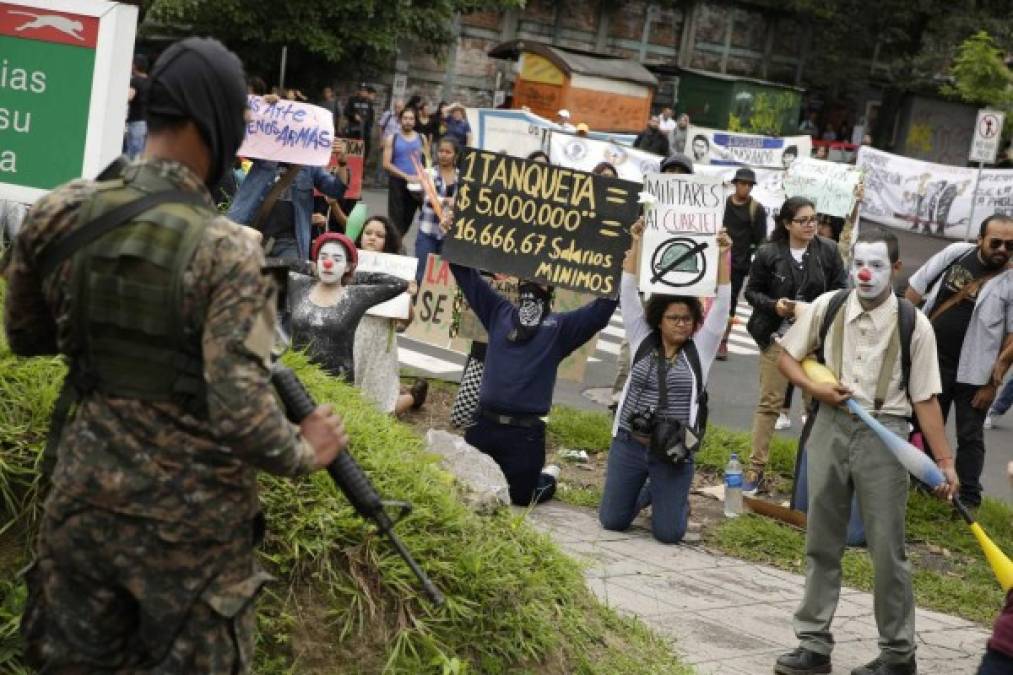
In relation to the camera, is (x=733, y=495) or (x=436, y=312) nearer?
(x=733, y=495)

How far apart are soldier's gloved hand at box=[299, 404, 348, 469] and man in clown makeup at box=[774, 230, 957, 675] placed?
11.6ft

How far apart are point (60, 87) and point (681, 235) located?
12.7ft

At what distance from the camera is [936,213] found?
2792cm

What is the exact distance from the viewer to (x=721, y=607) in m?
7.81

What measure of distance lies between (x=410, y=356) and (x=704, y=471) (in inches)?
152

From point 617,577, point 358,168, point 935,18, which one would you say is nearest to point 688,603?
point 617,577

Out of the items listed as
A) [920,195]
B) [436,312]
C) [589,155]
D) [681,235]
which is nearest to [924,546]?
[681,235]

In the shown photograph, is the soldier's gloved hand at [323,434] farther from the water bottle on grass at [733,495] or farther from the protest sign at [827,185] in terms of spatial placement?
the protest sign at [827,185]

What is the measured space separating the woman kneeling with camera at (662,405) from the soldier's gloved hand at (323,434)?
5.36 meters

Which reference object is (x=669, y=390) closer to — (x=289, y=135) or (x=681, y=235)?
(x=681, y=235)

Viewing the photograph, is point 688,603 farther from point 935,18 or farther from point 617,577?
point 935,18

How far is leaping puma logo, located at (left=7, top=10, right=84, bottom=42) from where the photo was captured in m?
6.86

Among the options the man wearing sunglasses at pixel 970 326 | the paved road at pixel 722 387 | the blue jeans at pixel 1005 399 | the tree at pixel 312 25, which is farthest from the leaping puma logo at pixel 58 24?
the tree at pixel 312 25

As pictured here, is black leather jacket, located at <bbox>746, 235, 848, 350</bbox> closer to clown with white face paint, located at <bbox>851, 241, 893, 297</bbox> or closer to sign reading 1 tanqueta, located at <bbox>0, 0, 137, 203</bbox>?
clown with white face paint, located at <bbox>851, 241, 893, 297</bbox>
